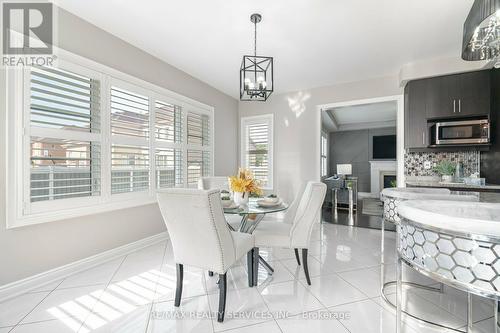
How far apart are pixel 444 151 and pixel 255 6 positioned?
363 centimetres

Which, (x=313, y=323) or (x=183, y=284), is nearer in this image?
(x=313, y=323)

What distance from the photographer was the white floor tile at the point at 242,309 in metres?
1.71

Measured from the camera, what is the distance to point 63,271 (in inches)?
93.0

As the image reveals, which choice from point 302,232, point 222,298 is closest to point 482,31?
point 302,232

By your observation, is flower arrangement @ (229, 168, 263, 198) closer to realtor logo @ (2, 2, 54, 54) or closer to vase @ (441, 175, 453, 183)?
realtor logo @ (2, 2, 54, 54)

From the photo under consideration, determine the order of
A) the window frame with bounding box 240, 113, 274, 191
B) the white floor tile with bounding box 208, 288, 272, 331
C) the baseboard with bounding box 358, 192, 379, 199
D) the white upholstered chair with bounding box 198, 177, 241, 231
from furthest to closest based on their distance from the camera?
the baseboard with bounding box 358, 192, 379, 199 < the window frame with bounding box 240, 113, 274, 191 < the white upholstered chair with bounding box 198, 177, 241, 231 < the white floor tile with bounding box 208, 288, 272, 331

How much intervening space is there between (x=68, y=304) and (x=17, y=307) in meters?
0.39

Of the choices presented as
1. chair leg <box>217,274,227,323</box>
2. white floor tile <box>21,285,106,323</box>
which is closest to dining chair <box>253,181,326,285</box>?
chair leg <box>217,274,227,323</box>

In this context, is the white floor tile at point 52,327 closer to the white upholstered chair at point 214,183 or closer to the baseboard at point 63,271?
the baseboard at point 63,271

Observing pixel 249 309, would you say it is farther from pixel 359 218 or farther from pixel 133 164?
pixel 359 218

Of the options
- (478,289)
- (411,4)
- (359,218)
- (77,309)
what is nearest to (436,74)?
(411,4)

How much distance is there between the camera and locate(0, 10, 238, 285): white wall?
2.05 meters

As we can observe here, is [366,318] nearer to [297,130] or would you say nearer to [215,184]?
[215,184]

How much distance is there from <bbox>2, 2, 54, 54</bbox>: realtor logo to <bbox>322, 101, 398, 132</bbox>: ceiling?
5.45m
